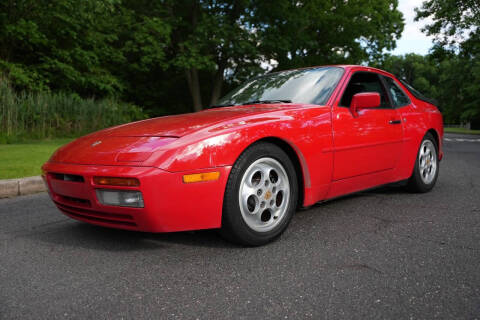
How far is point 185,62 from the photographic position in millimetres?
16562

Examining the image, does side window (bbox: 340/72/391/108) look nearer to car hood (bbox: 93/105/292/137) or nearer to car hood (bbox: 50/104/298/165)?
car hood (bbox: 93/105/292/137)

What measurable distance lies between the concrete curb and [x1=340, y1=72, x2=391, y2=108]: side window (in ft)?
11.3

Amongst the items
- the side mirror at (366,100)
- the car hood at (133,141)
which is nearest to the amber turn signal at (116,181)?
the car hood at (133,141)

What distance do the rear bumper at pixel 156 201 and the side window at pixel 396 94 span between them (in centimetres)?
240

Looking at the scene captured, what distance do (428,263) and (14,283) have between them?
2.29 m

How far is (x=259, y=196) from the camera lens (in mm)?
2521

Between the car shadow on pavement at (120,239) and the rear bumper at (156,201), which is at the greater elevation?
the rear bumper at (156,201)

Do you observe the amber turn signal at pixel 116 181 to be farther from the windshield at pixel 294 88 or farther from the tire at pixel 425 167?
the tire at pixel 425 167

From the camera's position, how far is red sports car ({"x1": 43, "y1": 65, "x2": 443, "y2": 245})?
7.11 feet

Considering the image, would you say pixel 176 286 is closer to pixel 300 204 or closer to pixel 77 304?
pixel 77 304

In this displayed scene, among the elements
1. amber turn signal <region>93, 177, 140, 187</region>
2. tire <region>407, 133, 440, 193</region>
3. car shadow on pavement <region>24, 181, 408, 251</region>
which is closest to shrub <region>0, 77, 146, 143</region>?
car shadow on pavement <region>24, 181, 408, 251</region>

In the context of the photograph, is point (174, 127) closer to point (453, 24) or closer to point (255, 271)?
point (255, 271)

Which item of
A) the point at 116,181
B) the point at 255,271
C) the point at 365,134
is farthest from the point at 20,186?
the point at 365,134

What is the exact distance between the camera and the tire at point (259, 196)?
2332 millimetres
